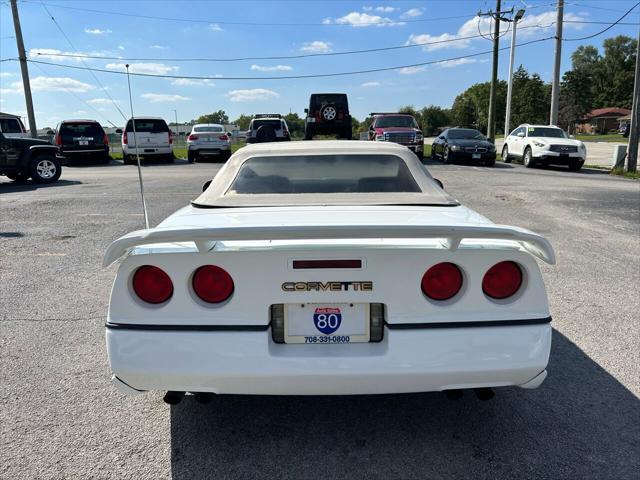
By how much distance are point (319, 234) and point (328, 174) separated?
1657 mm

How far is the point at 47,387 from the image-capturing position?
3.07 metres

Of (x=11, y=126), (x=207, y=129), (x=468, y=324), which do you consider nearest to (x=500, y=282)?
(x=468, y=324)

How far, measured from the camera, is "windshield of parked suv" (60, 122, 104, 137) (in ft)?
69.3

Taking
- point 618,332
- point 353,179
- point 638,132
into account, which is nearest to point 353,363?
point 353,179

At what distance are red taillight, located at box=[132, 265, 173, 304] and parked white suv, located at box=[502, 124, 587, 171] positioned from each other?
18.9 meters

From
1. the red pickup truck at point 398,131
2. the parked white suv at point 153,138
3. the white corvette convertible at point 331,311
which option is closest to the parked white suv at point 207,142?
the parked white suv at point 153,138

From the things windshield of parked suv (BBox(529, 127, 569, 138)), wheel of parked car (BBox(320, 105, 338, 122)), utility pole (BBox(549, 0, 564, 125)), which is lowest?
windshield of parked suv (BBox(529, 127, 569, 138))

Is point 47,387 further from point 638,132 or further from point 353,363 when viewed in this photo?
point 638,132

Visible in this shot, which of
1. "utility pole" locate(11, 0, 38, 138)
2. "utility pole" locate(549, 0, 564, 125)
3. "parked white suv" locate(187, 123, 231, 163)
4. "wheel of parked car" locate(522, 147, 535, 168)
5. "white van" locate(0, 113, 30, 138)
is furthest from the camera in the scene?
"utility pole" locate(11, 0, 38, 138)

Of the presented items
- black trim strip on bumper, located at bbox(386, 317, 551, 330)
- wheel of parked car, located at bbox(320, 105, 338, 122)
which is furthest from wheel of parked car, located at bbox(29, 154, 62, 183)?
black trim strip on bumper, located at bbox(386, 317, 551, 330)

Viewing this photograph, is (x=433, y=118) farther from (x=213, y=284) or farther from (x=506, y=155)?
(x=213, y=284)

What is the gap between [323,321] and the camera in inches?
87.0

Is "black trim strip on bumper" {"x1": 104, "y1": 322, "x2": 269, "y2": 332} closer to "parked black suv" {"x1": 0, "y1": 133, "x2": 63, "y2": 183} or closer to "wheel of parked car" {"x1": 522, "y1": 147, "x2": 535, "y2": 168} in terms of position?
"parked black suv" {"x1": 0, "y1": 133, "x2": 63, "y2": 183}

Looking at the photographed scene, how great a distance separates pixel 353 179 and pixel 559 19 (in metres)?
24.4
